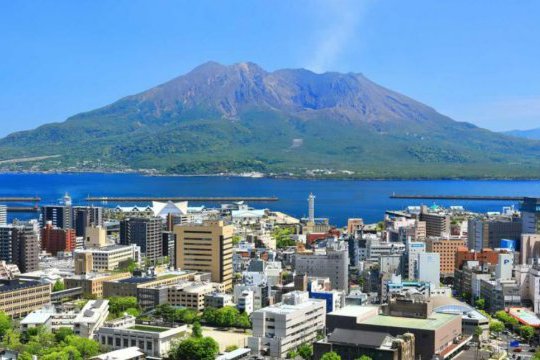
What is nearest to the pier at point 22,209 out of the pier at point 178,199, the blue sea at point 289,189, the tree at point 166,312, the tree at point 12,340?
the blue sea at point 289,189

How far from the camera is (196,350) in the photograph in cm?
1449

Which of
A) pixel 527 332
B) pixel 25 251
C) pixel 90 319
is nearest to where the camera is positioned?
pixel 90 319

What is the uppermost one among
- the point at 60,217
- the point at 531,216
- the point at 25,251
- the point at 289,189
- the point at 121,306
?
the point at 531,216

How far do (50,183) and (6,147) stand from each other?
1545 inches

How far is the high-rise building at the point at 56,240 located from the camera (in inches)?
1193

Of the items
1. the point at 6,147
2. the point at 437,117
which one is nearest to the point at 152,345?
the point at 6,147

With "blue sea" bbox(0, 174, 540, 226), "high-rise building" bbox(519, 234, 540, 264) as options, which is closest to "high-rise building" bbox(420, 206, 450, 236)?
"high-rise building" bbox(519, 234, 540, 264)

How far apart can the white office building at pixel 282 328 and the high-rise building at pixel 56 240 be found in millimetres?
15340

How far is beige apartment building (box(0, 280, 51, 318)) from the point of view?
725 inches

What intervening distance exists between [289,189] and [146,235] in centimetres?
4509

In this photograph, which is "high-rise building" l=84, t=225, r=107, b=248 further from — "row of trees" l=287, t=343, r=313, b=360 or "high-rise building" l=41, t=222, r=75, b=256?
"row of trees" l=287, t=343, r=313, b=360

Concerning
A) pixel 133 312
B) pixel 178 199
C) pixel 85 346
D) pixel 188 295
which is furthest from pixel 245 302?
pixel 178 199

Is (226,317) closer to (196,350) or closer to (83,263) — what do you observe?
(196,350)

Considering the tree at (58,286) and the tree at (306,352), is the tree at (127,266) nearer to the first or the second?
the tree at (58,286)
